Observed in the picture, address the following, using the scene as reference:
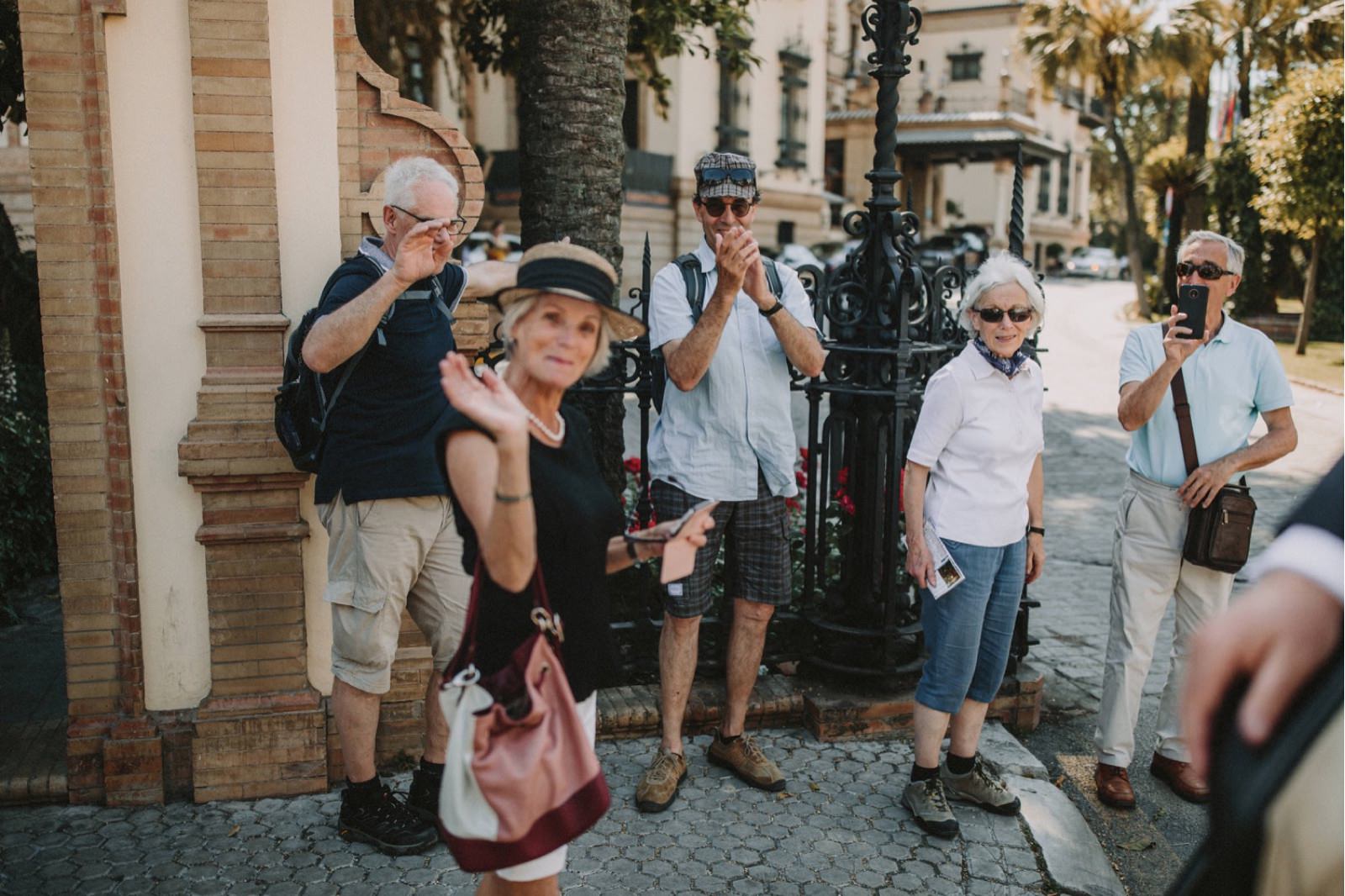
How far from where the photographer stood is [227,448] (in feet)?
12.3

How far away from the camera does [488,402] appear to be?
2.11 meters

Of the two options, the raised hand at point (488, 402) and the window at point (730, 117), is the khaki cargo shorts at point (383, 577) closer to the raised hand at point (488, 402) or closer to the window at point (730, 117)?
the raised hand at point (488, 402)

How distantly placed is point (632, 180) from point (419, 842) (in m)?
26.1

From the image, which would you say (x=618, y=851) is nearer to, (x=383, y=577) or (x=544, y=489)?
(x=383, y=577)

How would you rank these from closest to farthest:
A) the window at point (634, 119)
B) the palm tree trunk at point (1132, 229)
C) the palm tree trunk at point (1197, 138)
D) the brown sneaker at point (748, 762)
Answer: the brown sneaker at point (748, 762) → the palm tree trunk at point (1197, 138) → the palm tree trunk at point (1132, 229) → the window at point (634, 119)

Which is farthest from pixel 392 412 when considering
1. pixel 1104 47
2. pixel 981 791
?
pixel 1104 47

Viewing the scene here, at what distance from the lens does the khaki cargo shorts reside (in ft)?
11.5

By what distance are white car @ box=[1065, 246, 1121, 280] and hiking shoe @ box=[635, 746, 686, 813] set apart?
170ft

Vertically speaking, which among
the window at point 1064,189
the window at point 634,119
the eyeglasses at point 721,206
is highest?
the window at point 1064,189

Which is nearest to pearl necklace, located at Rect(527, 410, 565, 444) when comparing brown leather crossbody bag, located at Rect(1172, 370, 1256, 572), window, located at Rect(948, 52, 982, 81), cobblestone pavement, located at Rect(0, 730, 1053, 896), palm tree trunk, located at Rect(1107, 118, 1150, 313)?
cobblestone pavement, located at Rect(0, 730, 1053, 896)

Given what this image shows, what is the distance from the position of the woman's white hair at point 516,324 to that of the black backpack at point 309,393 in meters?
1.06

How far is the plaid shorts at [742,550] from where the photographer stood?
3949mm

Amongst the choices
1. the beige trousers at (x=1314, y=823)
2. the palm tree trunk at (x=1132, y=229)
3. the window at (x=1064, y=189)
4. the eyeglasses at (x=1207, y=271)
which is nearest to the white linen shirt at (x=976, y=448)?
the eyeglasses at (x=1207, y=271)

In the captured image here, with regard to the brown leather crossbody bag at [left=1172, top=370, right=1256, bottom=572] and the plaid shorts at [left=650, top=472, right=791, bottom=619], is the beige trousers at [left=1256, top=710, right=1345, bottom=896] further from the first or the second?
the brown leather crossbody bag at [left=1172, top=370, right=1256, bottom=572]
